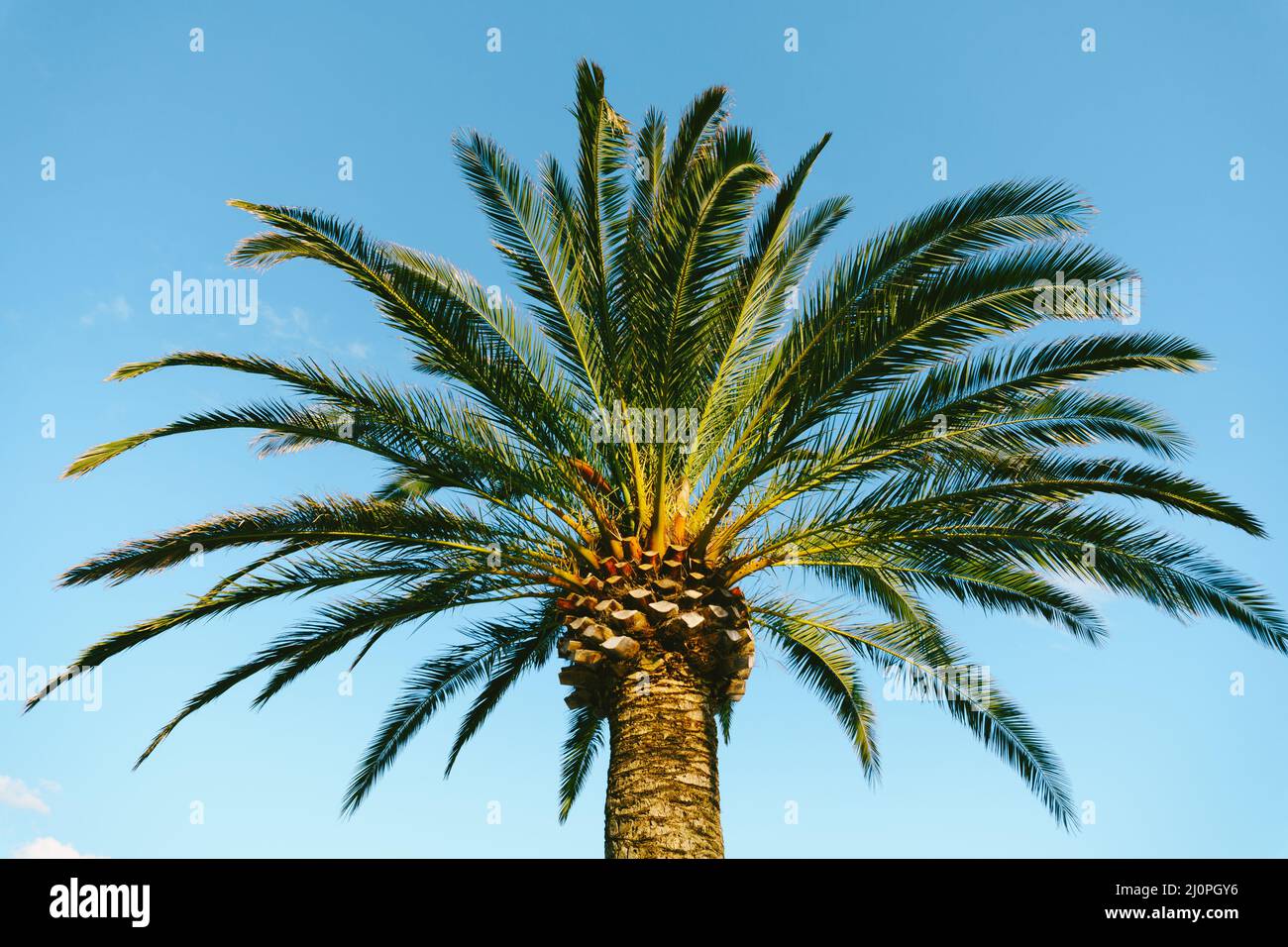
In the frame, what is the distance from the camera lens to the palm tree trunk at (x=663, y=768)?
20.8 feet

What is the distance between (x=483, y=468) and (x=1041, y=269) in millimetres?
4353

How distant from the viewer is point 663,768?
21.5 feet

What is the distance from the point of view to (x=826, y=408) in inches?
284

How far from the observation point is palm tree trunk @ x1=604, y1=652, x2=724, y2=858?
20.8 ft

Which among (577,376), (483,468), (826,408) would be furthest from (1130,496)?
(483,468)
